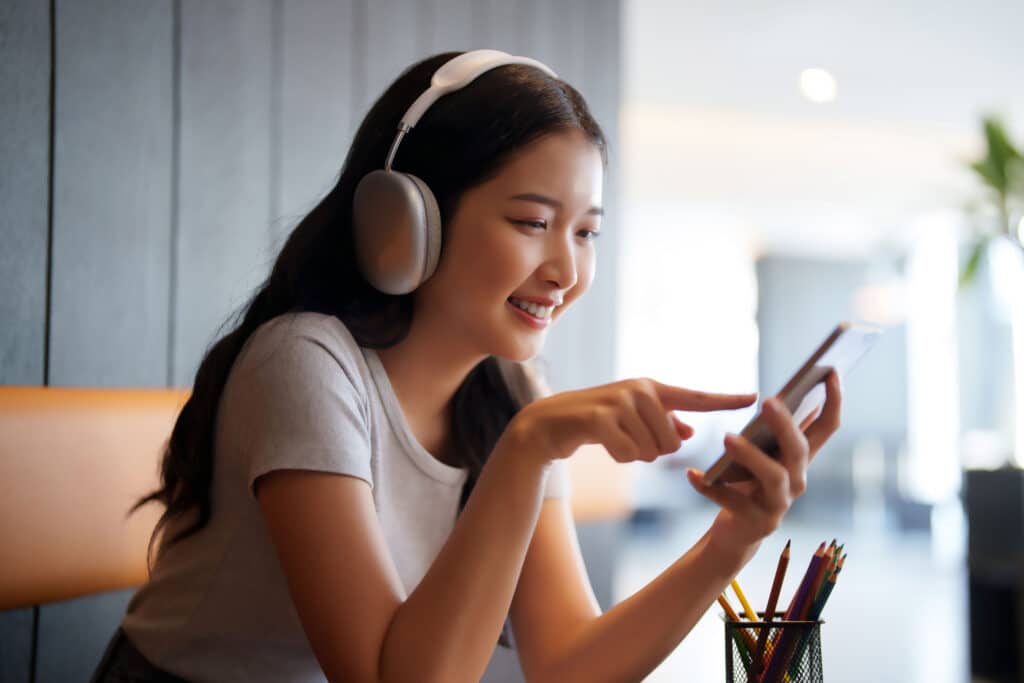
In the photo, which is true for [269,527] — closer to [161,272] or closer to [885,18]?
[161,272]

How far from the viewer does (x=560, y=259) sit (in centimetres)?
97

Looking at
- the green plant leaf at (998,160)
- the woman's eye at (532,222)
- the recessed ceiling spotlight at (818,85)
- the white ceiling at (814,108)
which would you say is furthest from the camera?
the recessed ceiling spotlight at (818,85)

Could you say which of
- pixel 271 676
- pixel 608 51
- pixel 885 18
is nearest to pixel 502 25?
pixel 608 51

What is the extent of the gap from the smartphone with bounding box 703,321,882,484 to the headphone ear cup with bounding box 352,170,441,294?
0.39 m

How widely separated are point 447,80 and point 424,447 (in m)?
0.41

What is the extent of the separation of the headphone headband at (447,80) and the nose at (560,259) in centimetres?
18

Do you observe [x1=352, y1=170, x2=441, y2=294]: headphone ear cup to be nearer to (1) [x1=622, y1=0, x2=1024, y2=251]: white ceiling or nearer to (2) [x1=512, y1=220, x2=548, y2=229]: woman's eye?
(2) [x1=512, y1=220, x2=548, y2=229]: woman's eye

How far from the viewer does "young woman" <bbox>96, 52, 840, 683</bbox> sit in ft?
2.60

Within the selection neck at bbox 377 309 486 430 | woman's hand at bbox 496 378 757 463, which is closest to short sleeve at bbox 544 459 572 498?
neck at bbox 377 309 486 430

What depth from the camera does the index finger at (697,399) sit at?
702mm

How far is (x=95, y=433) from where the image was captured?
1.35 meters

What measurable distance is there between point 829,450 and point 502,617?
10.3 meters

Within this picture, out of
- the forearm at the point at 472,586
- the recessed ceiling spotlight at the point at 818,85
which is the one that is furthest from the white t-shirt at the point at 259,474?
the recessed ceiling spotlight at the point at 818,85

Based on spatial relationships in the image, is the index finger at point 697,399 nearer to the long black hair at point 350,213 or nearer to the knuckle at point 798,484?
the knuckle at point 798,484
